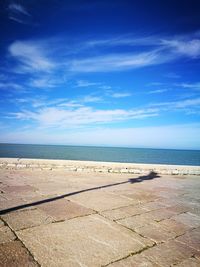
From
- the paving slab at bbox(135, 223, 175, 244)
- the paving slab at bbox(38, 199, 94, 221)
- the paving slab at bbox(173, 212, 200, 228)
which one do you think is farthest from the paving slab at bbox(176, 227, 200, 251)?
the paving slab at bbox(38, 199, 94, 221)

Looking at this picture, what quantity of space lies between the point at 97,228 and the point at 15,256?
115 centimetres

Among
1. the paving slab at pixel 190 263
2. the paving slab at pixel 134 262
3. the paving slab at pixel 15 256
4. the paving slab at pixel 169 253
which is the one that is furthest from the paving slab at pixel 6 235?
the paving slab at pixel 190 263

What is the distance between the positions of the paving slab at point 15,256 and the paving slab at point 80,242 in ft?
0.24

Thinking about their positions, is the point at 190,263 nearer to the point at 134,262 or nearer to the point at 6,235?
the point at 134,262

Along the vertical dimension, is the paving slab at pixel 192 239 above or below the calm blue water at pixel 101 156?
above

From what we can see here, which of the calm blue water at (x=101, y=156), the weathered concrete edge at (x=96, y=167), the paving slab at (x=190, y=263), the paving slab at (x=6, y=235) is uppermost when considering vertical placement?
the weathered concrete edge at (x=96, y=167)

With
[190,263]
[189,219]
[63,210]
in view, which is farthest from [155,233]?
[63,210]

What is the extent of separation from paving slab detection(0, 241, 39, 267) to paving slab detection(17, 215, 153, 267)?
0.24 feet

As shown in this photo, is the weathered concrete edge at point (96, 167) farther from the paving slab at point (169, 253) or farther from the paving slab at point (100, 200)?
the paving slab at point (169, 253)

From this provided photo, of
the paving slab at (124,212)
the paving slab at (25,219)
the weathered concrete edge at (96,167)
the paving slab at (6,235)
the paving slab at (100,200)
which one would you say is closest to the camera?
the paving slab at (6,235)

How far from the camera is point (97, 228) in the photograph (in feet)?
9.67

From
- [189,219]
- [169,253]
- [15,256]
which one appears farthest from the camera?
[189,219]

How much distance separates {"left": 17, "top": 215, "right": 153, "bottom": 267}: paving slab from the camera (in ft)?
7.17

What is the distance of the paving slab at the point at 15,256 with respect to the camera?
2.05 meters
